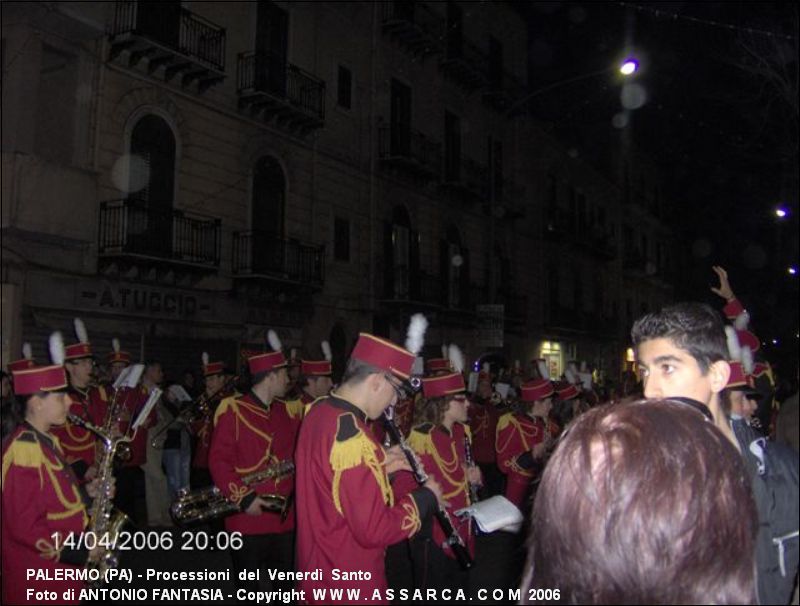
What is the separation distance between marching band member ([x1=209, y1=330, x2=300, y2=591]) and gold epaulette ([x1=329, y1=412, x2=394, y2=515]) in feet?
7.49

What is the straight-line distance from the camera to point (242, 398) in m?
6.52

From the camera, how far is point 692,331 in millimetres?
2869

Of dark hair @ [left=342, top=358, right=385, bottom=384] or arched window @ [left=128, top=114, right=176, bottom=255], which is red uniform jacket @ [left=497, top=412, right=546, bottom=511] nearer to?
dark hair @ [left=342, top=358, right=385, bottom=384]

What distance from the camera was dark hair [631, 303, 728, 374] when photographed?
2854 millimetres

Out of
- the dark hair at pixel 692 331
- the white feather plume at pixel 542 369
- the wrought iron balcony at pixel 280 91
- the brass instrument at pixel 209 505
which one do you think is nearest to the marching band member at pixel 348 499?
the dark hair at pixel 692 331

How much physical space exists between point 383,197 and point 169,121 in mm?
8580

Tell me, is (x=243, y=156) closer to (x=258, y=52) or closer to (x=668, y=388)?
(x=258, y=52)

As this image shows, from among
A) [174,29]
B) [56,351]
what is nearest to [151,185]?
[174,29]

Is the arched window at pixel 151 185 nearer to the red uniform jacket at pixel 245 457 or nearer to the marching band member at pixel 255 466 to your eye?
the marching band member at pixel 255 466

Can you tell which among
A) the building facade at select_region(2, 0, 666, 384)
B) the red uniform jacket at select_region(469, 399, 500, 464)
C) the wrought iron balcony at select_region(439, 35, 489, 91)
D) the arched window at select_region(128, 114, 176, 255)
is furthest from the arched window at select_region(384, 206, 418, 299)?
the red uniform jacket at select_region(469, 399, 500, 464)

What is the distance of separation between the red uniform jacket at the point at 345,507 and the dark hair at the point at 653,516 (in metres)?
2.11

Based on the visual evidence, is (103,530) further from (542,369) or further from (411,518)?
(542,369)

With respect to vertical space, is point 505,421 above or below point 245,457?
above

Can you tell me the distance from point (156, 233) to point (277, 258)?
365 cm
